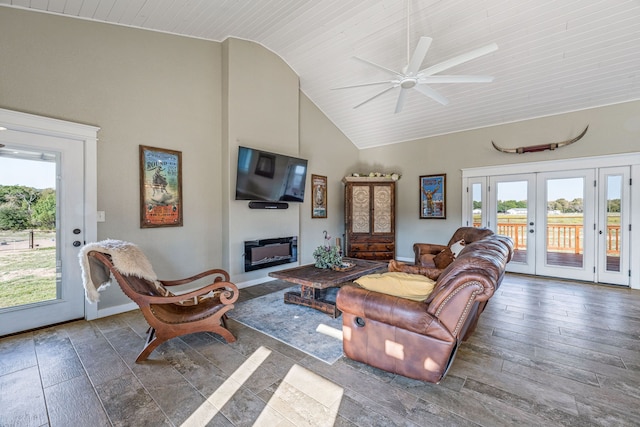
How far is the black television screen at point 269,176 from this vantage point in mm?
4406

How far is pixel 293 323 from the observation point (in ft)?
10.2

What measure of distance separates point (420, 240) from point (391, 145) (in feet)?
8.00

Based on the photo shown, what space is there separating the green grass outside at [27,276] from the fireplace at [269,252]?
2304 millimetres

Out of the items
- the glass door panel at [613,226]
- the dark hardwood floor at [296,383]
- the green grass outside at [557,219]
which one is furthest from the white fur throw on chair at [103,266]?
the glass door panel at [613,226]

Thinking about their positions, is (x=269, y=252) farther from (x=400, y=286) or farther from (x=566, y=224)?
(x=566, y=224)

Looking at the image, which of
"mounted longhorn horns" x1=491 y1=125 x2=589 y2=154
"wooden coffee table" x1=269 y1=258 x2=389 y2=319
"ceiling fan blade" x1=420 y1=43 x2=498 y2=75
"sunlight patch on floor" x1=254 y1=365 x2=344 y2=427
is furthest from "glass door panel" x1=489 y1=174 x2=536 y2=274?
"sunlight patch on floor" x1=254 y1=365 x2=344 y2=427

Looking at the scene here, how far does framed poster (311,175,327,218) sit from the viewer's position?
6.20 meters

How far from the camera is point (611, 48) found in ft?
12.1

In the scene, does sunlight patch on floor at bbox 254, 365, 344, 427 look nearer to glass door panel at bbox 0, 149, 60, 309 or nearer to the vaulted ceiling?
glass door panel at bbox 0, 149, 60, 309

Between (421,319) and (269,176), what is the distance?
349cm

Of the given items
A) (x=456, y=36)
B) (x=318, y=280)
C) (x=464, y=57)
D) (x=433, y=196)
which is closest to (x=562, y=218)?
(x=433, y=196)

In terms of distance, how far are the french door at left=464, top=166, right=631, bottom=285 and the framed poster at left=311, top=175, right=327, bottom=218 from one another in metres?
3.06

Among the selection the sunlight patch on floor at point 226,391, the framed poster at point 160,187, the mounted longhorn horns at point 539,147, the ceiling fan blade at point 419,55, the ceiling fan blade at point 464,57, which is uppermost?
the ceiling fan blade at point 419,55

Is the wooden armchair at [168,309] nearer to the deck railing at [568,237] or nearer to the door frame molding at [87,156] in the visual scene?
the door frame molding at [87,156]
